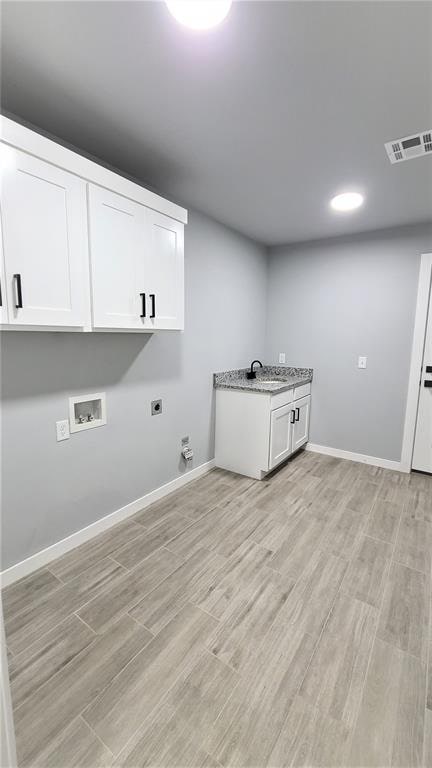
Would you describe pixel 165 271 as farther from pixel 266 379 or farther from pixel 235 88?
pixel 266 379

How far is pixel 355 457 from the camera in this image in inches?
140

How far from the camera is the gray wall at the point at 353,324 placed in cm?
318

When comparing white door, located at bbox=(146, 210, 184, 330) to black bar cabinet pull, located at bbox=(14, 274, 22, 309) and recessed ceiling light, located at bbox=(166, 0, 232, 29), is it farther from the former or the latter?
recessed ceiling light, located at bbox=(166, 0, 232, 29)

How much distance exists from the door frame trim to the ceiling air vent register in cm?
138

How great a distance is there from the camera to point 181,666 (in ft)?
4.46

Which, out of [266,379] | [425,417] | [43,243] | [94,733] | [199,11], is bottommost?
[94,733]

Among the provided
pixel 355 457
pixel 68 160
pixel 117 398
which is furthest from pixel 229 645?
pixel 355 457

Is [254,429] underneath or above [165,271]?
underneath

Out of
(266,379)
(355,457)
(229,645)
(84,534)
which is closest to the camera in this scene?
(229,645)

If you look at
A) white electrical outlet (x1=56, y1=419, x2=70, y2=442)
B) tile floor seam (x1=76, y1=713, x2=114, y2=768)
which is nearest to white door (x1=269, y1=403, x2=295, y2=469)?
white electrical outlet (x1=56, y1=419, x2=70, y2=442)

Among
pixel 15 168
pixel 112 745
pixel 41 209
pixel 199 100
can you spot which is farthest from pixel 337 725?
pixel 199 100

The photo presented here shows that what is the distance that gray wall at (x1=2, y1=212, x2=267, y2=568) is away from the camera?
1.75 metres

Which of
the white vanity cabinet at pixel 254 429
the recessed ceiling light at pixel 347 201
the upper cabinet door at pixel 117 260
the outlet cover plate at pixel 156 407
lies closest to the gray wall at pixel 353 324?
the white vanity cabinet at pixel 254 429

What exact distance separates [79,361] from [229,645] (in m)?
1.67
